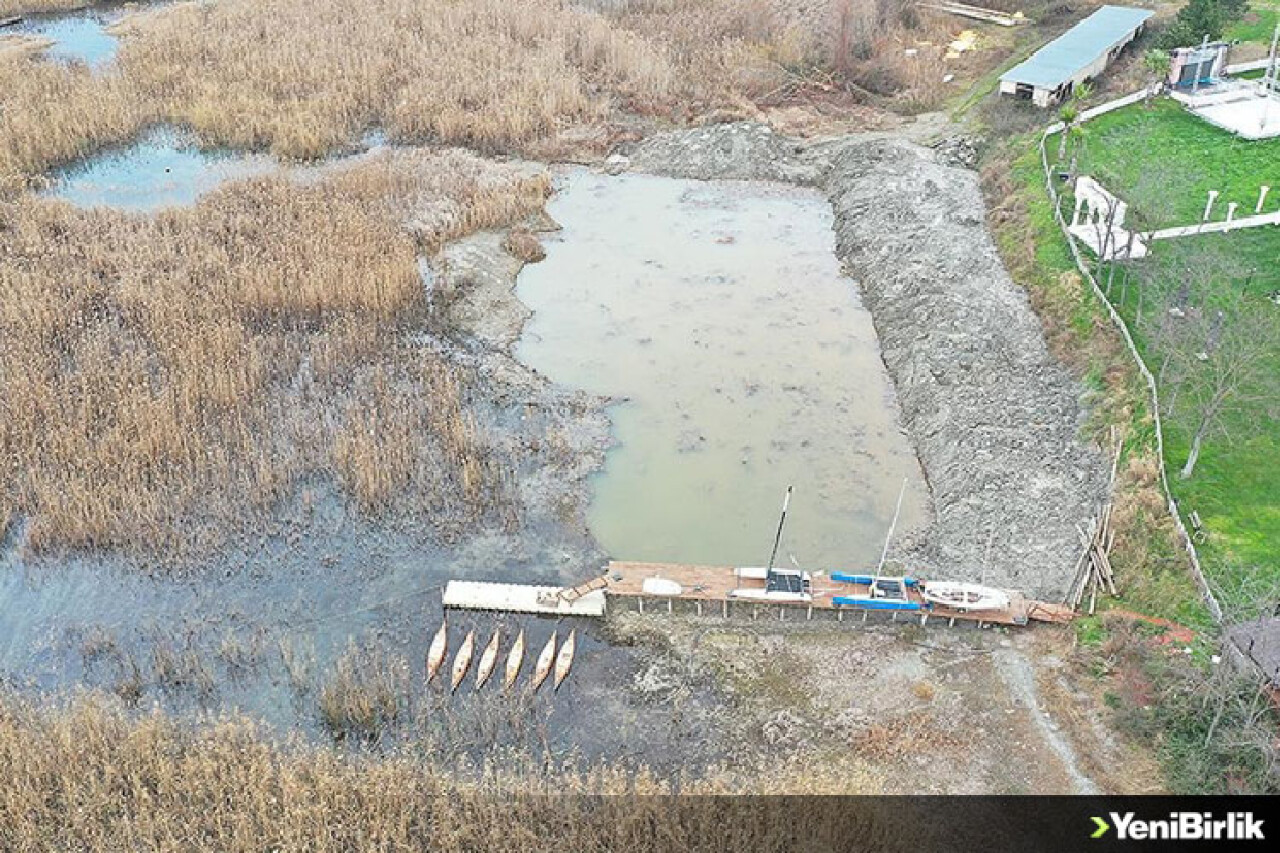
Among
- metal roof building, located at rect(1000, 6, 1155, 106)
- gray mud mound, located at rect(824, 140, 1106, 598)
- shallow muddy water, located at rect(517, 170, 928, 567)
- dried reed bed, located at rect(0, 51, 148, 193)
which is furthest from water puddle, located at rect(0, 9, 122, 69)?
metal roof building, located at rect(1000, 6, 1155, 106)

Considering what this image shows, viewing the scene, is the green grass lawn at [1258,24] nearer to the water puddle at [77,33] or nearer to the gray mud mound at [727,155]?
the gray mud mound at [727,155]

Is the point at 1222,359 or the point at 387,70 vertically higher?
the point at 387,70

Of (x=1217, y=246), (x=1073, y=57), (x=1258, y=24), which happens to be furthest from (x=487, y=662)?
(x=1258, y=24)

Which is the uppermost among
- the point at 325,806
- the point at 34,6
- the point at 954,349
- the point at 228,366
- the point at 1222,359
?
the point at 34,6

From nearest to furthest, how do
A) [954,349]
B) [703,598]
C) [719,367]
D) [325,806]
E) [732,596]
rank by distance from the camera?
1. [325,806]
2. [732,596]
3. [703,598]
4. [954,349]
5. [719,367]

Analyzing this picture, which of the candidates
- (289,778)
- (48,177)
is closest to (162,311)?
(48,177)

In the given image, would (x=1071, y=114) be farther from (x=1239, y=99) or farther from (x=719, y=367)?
(x=719, y=367)
